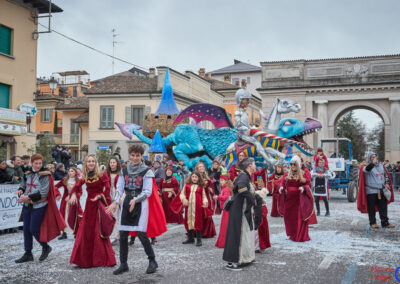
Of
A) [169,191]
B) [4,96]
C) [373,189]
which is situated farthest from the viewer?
[4,96]

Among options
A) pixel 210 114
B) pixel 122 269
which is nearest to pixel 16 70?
pixel 210 114

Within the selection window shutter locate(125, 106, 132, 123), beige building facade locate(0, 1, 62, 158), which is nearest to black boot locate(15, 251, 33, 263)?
beige building facade locate(0, 1, 62, 158)

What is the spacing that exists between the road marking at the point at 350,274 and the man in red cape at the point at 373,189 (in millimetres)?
3947

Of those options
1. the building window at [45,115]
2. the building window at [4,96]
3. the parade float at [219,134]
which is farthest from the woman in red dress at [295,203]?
the building window at [45,115]

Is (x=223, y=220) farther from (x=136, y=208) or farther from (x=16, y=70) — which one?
(x=16, y=70)

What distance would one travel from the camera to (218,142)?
19375 millimetres

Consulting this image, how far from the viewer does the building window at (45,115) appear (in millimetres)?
42875

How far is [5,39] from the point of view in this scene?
20234mm

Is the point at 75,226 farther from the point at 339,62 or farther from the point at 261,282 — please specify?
the point at 339,62

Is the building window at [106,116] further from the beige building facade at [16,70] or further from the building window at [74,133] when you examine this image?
the beige building facade at [16,70]

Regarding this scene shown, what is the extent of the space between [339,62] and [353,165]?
48.0ft

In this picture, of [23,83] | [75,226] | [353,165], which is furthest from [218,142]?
[75,226]

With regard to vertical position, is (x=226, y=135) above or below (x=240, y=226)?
above

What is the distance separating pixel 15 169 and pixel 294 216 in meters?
6.58
